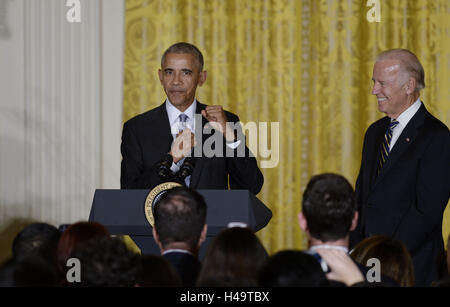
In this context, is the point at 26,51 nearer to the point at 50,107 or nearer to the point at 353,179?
the point at 50,107

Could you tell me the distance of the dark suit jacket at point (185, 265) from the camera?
240 centimetres

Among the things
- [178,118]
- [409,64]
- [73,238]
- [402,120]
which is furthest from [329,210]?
[178,118]

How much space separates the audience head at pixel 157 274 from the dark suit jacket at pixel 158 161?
1162 mm

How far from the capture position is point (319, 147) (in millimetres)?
5465

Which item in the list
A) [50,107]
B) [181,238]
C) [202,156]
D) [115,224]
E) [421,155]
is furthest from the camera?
[50,107]

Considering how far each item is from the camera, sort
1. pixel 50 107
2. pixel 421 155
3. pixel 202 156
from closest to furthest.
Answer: pixel 421 155, pixel 202 156, pixel 50 107

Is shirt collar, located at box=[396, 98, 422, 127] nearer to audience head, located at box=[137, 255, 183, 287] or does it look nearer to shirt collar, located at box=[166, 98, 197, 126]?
shirt collar, located at box=[166, 98, 197, 126]

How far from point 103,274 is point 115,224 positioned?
100 cm

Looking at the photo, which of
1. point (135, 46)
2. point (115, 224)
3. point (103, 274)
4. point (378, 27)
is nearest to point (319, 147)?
point (378, 27)

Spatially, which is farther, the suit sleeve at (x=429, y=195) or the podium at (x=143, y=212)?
the suit sleeve at (x=429, y=195)

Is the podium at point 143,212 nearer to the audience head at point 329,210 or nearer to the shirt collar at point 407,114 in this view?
the audience head at point 329,210

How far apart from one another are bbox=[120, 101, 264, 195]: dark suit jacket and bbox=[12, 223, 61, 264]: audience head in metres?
0.80

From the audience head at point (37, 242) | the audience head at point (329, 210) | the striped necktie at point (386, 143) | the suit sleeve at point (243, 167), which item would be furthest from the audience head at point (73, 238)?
the striped necktie at point (386, 143)

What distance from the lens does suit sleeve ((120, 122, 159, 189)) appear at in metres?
3.47
